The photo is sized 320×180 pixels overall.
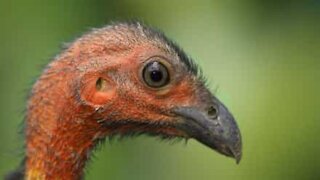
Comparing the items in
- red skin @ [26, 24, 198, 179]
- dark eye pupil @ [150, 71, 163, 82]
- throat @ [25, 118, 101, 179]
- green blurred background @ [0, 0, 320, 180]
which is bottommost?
throat @ [25, 118, 101, 179]

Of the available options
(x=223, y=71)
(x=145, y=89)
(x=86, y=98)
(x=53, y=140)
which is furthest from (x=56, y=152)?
(x=223, y=71)

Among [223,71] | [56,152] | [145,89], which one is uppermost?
[223,71]

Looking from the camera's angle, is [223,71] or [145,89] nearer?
[145,89]

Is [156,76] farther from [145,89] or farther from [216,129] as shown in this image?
[216,129]

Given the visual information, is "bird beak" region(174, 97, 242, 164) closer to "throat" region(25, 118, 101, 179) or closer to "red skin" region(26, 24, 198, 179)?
"red skin" region(26, 24, 198, 179)

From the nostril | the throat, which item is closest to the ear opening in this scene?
the throat

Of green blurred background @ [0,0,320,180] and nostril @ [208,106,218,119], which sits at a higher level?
green blurred background @ [0,0,320,180]

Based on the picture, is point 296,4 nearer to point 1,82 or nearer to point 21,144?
point 1,82
